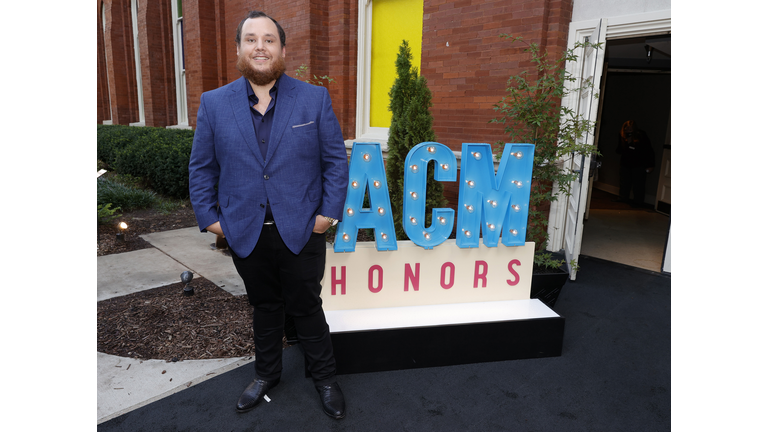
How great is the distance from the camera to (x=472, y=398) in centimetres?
278

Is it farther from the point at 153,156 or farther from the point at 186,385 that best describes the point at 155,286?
the point at 153,156

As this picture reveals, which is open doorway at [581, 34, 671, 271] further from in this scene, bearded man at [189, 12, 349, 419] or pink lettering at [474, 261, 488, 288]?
bearded man at [189, 12, 349, 419]

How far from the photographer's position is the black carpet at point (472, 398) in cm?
253

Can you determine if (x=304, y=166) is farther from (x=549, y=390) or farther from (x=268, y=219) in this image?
(x=549, y=390)

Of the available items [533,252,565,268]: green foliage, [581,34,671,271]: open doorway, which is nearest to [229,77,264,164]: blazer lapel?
[533,252,565,268]: green foliage

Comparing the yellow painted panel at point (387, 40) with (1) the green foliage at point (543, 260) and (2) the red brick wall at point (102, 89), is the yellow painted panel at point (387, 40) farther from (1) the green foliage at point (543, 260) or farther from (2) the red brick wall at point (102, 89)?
(2) the red brick wall at point (102, 89)

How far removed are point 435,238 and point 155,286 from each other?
286 centimetres

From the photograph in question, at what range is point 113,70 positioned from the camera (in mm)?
14750

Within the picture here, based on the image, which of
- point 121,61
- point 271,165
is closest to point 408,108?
point 271,165

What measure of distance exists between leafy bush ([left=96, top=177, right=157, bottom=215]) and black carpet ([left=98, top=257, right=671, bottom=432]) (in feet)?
18.4

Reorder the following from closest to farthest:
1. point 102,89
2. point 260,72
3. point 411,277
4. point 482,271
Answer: point 260,72
point 411,277
point 482,271
point 102,89

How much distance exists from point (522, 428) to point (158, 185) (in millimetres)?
8270

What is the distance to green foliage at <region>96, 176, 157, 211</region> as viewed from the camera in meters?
7.30
